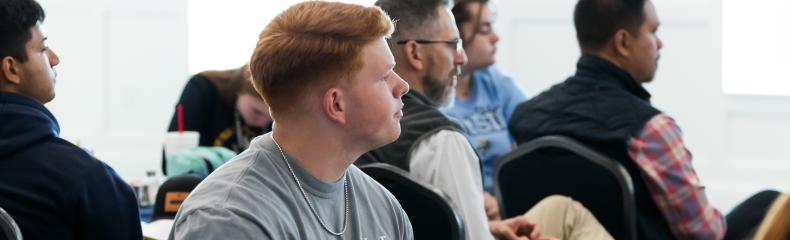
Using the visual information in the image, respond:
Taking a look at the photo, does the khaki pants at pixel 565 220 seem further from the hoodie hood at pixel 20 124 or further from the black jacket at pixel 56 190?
the hoodie hood at pixel 20 124

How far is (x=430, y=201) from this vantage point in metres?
2.20

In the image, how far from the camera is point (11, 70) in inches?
87.5

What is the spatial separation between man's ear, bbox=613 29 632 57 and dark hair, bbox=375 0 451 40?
606 mm

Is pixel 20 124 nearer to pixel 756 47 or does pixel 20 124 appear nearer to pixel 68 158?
pixel 68 158

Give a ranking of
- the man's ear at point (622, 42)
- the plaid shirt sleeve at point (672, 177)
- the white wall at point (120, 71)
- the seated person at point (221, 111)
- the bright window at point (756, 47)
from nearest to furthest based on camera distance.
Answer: the plaid shirt sleeve at point (672, 177) → the man's ear at point (622, 42) → the seated person at point (221, 111) → the bright window at point (756, 47) → the white wall at point (120, 71)

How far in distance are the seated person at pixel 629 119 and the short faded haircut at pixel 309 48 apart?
1.27 m

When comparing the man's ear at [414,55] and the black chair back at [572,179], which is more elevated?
the man's ear at [414,55]

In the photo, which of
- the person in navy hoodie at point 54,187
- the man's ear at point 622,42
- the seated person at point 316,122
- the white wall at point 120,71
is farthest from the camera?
the white wall at point 120,71

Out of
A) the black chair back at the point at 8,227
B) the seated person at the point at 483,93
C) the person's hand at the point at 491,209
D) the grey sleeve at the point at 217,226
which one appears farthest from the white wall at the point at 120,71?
the grey sleeve at the point at 217,226

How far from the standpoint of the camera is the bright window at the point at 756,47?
6.05 m

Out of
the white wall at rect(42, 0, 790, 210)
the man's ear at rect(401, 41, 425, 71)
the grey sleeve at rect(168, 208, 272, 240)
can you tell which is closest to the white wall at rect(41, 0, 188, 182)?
the white wall at rect(42, 0, 790, 210)

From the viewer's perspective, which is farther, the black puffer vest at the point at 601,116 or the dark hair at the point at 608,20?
the dark hair at the point at 608,20

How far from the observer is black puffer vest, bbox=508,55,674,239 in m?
2.81

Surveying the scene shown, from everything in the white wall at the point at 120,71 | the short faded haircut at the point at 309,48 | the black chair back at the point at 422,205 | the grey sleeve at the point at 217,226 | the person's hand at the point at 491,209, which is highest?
the short faded haircut at the point at 309,48
